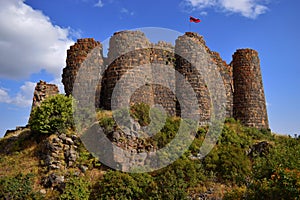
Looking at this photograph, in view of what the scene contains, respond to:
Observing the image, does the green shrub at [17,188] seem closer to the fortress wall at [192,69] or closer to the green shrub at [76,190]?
the green shrub at [76,190]

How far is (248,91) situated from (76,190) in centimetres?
1622

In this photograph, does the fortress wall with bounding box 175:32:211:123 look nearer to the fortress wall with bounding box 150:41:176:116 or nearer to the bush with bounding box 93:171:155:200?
the fortress wall with bounding box 150:41:176:116

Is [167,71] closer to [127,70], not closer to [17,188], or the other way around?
[127,70]

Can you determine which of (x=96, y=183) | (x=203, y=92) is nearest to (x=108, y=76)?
(x=203, y=92)

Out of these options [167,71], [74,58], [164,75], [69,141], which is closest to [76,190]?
[69,141]

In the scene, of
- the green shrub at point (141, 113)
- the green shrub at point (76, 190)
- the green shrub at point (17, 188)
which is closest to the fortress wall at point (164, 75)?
the green shrub at point (141, 113)

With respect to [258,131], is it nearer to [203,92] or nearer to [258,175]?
[203,92]

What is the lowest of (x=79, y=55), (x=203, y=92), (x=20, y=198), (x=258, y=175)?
(x=20, y=198)

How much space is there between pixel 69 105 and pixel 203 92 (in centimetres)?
937

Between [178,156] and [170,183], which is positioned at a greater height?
[178,156]

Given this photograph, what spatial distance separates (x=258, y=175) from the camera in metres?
14.8

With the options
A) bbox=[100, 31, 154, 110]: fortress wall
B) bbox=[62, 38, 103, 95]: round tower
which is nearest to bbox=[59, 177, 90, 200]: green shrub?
bbox=[100, 31, 154, 110]: fortress wall

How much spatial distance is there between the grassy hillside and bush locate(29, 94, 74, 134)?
0.37m

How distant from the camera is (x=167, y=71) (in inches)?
942
